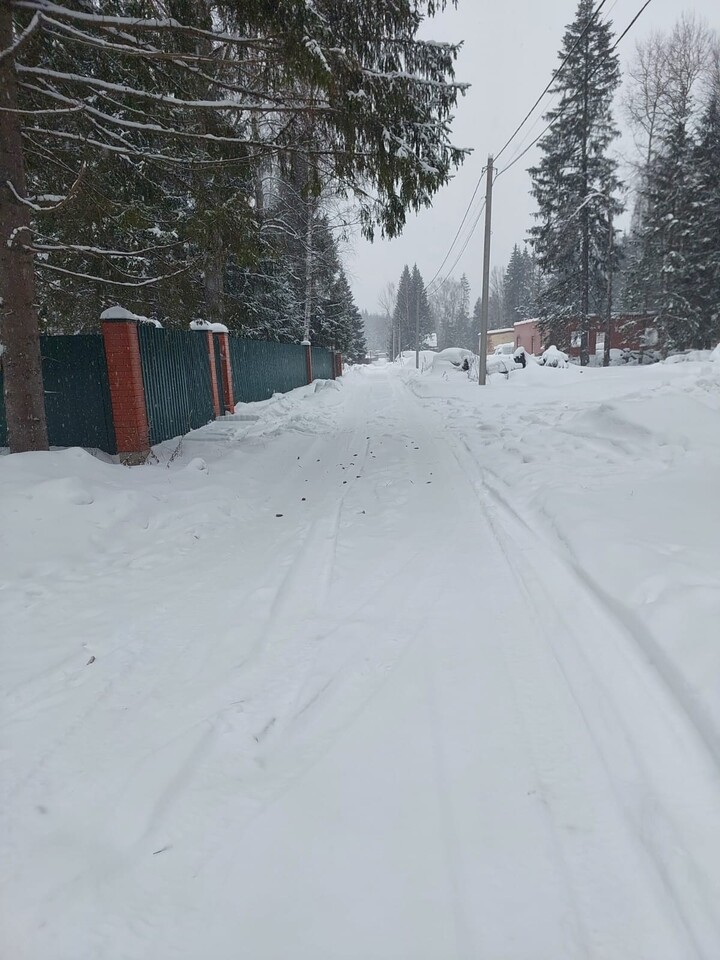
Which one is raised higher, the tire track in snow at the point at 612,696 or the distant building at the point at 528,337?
the distant building at the point at 528,337

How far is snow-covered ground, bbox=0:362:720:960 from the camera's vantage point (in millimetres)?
1503

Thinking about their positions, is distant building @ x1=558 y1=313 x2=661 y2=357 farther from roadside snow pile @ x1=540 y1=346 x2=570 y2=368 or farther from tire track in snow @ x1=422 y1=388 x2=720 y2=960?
tire track in snow @ x1=422 y1=388 x2=720 y2=960

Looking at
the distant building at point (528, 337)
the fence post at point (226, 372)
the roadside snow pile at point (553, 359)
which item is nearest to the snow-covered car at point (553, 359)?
the roadside snow pile at point (553, 359)

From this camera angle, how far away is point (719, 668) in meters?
2.28

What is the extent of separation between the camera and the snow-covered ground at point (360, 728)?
4.93ft

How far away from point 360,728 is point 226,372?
1163cm

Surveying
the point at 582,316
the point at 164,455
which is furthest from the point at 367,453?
the point at 582,316

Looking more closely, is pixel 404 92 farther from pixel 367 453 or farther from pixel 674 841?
pixel 674 841

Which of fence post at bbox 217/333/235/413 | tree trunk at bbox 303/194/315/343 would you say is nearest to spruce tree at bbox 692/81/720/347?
tree trunk at bbox 303/194/315/343

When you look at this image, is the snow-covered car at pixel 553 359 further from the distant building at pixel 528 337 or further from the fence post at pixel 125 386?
the fence post at pixel 125 386

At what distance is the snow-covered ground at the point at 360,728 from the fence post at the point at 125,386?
2.67 metres

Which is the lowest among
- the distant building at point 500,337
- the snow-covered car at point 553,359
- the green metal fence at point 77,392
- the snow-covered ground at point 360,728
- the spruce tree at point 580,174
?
the snow-covered ground at point 360,728

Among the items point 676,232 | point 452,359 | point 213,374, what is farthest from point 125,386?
point 452,359

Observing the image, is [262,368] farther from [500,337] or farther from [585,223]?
[500,337]
